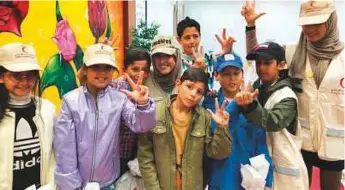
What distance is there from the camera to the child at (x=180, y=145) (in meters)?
1.66

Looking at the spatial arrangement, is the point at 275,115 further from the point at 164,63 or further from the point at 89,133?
the point at 89,133

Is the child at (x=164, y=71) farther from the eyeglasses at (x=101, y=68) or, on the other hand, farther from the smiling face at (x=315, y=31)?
the smiling face at (x=315, y=31)

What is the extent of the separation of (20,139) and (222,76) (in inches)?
40.6

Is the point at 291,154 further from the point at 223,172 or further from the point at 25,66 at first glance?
the point at 25,66

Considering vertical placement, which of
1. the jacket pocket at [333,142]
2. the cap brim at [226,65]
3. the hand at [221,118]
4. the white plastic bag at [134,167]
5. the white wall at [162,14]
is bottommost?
the white plastic bag at [134,167]

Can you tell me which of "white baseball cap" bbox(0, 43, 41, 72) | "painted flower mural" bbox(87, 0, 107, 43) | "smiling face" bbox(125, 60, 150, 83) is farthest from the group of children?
"painted flower mural" bbox(87, 0, 107, 43)

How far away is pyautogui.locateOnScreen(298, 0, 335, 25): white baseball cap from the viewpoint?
179 centimetres

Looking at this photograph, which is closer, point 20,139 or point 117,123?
point 20,139

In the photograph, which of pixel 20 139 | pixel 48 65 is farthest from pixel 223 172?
pixel 48 65

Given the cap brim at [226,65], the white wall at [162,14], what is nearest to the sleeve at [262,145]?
the cap brim at [226,65]

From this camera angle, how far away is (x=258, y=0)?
6469 millimetres

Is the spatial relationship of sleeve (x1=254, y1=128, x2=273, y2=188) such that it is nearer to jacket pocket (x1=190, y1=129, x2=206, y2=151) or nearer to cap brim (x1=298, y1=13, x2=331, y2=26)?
jacket pocket (x1=190, y1=129, x2=206, y2=151)

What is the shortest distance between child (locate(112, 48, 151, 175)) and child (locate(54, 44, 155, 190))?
92 millimetres

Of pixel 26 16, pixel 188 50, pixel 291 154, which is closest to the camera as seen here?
pixel 291 154
